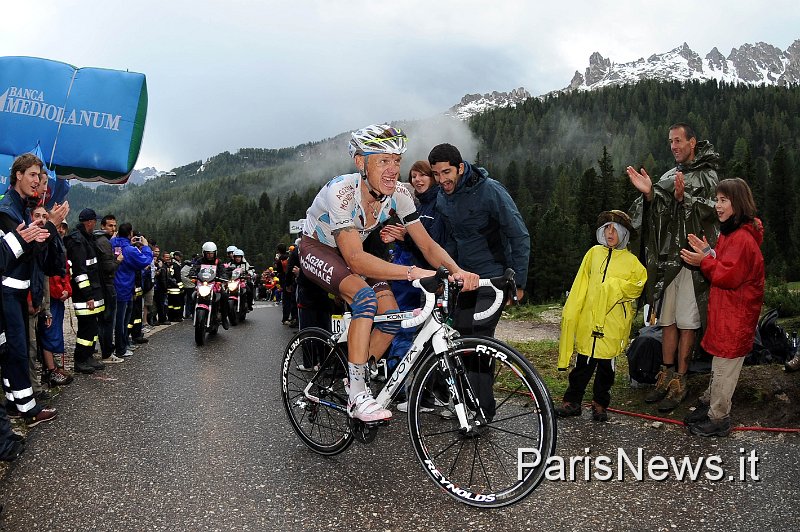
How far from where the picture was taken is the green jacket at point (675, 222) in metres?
5.42

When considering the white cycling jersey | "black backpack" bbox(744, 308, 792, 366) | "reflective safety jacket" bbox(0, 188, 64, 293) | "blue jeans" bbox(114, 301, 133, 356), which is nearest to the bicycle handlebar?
the white cycling jersey

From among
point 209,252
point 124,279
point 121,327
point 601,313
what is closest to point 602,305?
point 601,313

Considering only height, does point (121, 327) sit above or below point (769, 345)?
below

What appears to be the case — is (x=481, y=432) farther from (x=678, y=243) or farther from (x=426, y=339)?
(x=678, y=243)

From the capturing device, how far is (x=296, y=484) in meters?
3.84

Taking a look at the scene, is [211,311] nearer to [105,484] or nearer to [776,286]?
[105,484]

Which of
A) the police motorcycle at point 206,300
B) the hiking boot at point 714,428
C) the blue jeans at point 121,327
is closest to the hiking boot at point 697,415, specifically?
the hiking boot at point 714,428

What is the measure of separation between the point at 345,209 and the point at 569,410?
286 centimetres

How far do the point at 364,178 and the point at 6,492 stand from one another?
3.01 m

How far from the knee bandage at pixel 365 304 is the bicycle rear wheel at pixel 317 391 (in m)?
0.57

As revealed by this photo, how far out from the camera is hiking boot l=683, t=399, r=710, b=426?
4818 mm

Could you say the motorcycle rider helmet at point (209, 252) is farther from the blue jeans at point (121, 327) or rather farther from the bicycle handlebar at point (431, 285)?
the bicycle handlebar at point (431, 285)

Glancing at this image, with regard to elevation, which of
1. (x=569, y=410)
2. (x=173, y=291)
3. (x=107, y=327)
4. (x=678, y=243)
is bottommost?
(x=173, y=291)

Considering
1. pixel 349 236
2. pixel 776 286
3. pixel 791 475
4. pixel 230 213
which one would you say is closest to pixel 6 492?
pixel 349 236
